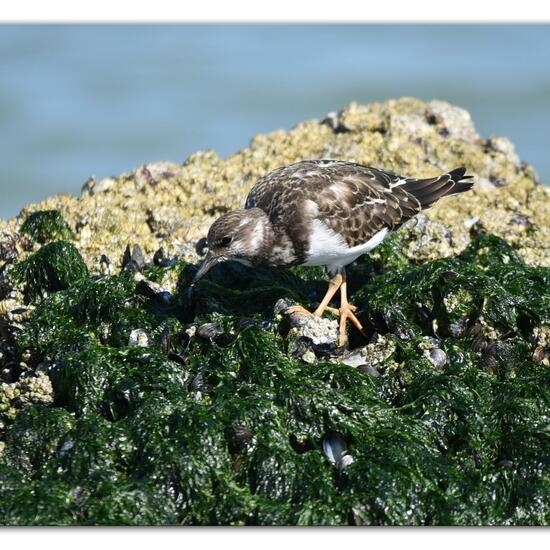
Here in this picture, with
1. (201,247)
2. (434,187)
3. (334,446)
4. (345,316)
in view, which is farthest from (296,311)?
(434,187)

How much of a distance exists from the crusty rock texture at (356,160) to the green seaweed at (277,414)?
34.6 inches

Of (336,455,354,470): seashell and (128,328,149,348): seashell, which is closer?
(336,455,354,470): seashell

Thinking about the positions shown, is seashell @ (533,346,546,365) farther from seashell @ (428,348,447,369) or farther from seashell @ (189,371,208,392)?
seashell @ (189,371,208,392)

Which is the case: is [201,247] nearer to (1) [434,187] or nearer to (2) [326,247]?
(2) [326,247]

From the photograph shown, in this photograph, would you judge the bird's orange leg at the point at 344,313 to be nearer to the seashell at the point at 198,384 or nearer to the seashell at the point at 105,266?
the seashell at the point at 198,384

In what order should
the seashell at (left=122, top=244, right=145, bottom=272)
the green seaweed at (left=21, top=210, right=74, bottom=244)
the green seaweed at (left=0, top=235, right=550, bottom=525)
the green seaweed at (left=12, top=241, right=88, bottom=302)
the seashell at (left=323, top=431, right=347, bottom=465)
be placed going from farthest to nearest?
the green seaweed at (left=21, top=210, right=74, bottom=244) < the seashell at (left=122, top=244, right=145, bottom=272) < the green seaweed at (left=12, top=241, right=88, bottom=302) < the seashell at (left=323, top=431, right=347, bottom=465) < the green seaweed at (left=0, top=235, right=550, bottom=525)

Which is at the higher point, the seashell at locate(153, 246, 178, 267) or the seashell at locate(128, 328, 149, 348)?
the seashell at locate(153, 246, 178, 267)

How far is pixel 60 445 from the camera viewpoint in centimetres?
490

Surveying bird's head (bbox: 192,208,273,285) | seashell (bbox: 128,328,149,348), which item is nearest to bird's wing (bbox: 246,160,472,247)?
bird's head (bbox: 192,208,273,285)

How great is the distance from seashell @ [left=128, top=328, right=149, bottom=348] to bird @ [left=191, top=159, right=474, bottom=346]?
53 centimetres

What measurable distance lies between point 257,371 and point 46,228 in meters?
2.82

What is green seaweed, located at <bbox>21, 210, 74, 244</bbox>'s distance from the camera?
7.28 meters
